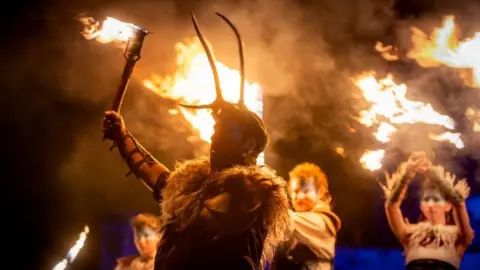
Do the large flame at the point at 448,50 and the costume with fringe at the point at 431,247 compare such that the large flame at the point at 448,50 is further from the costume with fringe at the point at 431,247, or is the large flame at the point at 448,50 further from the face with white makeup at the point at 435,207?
the costume with fringe at the point at 431,247

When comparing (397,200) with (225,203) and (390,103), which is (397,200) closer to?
(390,103)

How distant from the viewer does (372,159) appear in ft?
18.4

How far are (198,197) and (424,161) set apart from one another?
3.56 metres

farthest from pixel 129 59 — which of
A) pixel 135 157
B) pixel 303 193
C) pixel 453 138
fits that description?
pixel 453 138

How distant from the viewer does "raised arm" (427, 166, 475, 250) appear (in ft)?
15.5

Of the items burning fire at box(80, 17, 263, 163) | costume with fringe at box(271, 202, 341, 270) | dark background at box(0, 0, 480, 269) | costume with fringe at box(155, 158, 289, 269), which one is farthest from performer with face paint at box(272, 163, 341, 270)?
costume with fringe at box(155, 158, 289, 269)

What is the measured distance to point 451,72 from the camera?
5.23m

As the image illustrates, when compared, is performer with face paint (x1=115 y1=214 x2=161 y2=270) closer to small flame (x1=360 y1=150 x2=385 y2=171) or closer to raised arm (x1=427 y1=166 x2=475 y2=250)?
small flame (x1=360 y1=150 x2=385 y2=171)

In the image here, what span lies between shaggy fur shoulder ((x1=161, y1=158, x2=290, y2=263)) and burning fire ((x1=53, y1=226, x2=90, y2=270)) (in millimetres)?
4603

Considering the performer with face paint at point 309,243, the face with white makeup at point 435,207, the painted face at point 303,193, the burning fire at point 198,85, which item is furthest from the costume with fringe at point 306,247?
the face with white makeup at point 435,207

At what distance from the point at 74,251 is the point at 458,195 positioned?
160 inches

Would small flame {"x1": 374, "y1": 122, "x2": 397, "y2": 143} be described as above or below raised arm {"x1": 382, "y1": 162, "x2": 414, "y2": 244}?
above

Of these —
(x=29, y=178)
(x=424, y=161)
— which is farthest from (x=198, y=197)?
(x=29, y=178)

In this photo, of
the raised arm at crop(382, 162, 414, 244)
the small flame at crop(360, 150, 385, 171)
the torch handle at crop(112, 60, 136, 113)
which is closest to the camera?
the torch handle at crop(112, 60, 136, 113)
